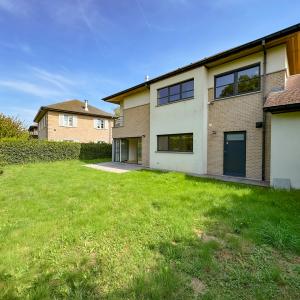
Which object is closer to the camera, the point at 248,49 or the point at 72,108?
the point at 248,49

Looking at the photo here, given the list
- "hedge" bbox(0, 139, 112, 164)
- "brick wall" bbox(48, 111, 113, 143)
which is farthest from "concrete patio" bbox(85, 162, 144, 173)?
"brick wall" bbox(48, 111, 113, 143)

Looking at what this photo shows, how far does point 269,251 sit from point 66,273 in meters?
3.39

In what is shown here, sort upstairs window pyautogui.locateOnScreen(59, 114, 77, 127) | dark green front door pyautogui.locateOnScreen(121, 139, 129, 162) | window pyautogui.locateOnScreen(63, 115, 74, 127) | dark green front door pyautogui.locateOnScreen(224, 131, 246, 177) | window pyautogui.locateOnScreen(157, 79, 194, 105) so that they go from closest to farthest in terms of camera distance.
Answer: dark green front door pyautogui.locateOnScreen(224, 131, 246, 177)
window pyautogui.locateOnScreen(157, 79, 194, 105)
dark green front door pyautogui.locateOnScreen(121, 139, 129, 162)
upstairs window pyautogui.locateOnScreen(59, 114, 77, 127)
window pyautogui.locateOnScreen(63, 115, 74, 127)

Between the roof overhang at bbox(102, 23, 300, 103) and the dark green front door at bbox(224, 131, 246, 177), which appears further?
the dark green front door at bbox(224, 131, 246, 177)

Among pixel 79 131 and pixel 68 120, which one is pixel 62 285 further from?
pixel 79 131

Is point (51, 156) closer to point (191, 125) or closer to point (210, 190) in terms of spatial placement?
point (191, 125)

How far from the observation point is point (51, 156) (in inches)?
731

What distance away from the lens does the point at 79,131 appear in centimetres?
2725

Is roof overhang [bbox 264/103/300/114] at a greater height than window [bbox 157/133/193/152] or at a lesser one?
greater

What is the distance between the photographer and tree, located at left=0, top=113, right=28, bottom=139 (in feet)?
67.5

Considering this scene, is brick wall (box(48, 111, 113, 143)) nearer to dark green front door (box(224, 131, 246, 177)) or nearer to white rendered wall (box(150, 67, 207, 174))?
white rendered wall (box(150, 67, 207, 174))

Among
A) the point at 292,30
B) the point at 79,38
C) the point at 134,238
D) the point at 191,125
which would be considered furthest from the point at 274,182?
the point at 79,38

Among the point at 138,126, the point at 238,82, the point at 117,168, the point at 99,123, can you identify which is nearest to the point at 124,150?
the point at 138,126

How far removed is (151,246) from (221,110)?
907 cm
